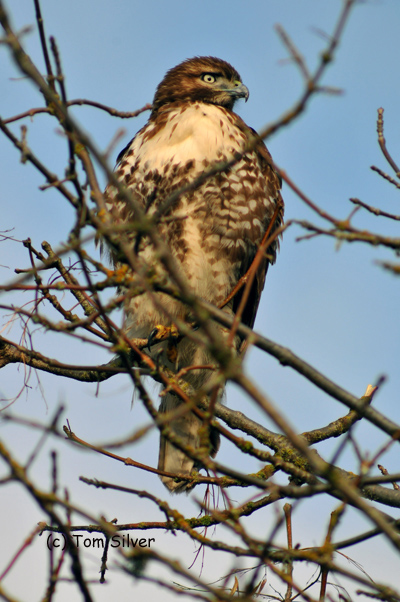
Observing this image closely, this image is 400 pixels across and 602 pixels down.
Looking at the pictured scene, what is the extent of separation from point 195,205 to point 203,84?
5.00 ft

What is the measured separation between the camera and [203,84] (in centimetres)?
604

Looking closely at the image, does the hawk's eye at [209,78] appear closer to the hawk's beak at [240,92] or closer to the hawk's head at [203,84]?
the hawk's head at [203,84]

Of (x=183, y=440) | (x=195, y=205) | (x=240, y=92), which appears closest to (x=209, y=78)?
(x=240, y=92)

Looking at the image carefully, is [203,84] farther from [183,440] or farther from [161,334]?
[183,440]

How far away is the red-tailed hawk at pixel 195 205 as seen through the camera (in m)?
5.05

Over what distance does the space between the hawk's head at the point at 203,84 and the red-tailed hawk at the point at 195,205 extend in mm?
183

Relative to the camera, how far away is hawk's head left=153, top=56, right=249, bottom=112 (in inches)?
235

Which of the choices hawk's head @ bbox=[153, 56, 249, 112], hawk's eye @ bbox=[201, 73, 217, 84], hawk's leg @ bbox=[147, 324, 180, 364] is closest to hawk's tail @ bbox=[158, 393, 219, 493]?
hawk's leg @ bbox=[147, 324, 180, 364]

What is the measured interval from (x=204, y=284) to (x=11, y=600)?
11.2 feet

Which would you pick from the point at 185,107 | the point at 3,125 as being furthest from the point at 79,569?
the point at 185,107

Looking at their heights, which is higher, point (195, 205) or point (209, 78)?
point (209, 78)

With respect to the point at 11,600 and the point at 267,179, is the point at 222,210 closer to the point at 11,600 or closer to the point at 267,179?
the point at 267,179

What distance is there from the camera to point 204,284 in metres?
5.20

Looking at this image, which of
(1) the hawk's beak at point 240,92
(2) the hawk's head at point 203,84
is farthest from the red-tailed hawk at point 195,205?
(1) the hawk's beak at point 240,92
